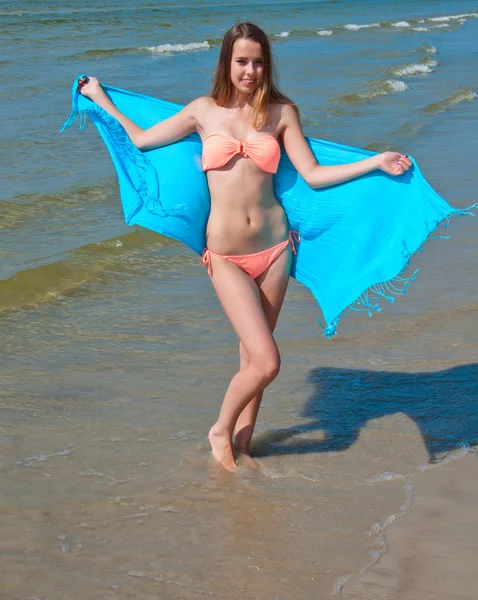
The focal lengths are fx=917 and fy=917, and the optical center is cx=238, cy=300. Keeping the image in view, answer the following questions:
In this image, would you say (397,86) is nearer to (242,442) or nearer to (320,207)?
(320,207)

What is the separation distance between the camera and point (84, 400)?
541 cm

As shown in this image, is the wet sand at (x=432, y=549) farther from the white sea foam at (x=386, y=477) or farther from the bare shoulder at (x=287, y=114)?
the bare shoulder at (x=287, y=114)

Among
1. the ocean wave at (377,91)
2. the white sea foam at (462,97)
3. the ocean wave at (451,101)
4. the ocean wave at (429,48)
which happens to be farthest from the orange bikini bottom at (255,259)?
the ocean wave at (429,48)

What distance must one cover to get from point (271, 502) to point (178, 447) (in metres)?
0.73

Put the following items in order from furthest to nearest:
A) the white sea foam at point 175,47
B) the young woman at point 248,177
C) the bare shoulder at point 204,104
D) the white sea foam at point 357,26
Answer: the white sea foam at point 357,26 < the white sea foam at point 175,47 < the bare shoulder at point 204,104 < the young woman at point 248,177

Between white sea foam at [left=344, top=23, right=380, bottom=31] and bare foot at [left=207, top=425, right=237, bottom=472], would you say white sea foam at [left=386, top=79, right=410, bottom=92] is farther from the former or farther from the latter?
white sea foam at [left=344, top=23, right=380, bottom=31]

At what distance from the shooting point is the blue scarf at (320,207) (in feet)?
14.9

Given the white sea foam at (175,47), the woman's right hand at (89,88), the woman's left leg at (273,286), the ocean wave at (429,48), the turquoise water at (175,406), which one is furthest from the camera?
the ocean wave at (429,48)

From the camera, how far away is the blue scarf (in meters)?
4.54

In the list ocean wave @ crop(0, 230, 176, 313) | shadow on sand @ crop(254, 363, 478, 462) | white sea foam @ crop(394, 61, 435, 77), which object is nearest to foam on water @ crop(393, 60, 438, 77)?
white sea foam @ crop(394, 61, 435, 77)

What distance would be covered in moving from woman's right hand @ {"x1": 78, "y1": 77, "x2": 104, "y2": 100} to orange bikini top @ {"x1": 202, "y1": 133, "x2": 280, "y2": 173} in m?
0.76

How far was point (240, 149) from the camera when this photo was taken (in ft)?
14.1

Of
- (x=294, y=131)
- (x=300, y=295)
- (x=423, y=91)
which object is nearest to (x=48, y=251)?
(x=300, y=295)

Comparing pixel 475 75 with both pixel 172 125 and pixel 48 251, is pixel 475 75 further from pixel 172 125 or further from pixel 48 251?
pixel 172 125
